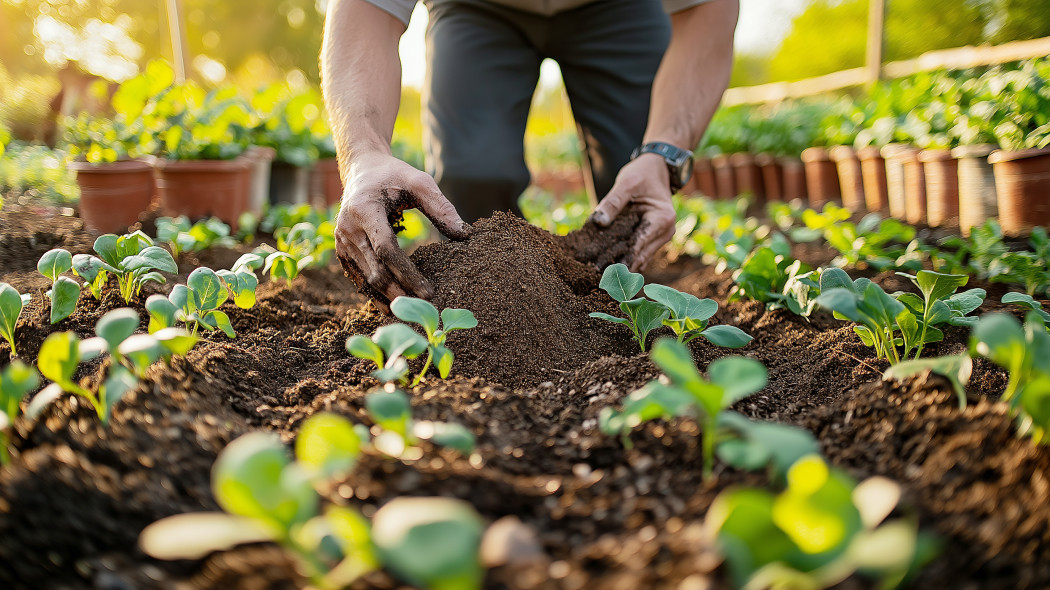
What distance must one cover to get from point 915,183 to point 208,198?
12.0 feet

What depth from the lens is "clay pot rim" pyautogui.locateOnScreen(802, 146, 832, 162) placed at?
4.93 m

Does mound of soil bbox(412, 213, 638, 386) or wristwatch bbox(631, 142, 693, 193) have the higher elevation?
wristwatch bbox(631, 142, 693, 193)

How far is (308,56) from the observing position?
2005cm

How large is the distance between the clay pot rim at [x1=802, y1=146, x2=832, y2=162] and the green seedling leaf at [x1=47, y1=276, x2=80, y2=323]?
4901 mm

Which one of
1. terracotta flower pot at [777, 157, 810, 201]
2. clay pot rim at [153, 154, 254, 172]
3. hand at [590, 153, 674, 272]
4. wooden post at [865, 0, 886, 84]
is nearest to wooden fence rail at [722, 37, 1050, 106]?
wooden post at [865, 0, 886, 84]

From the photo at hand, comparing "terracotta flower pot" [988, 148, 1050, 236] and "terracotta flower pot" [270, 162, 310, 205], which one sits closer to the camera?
"terracotta flower pot" [988, 148, 1050, 236]

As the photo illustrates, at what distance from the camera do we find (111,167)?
2.87 meters

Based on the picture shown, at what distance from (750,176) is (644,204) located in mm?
4402

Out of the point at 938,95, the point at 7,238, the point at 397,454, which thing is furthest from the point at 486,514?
the point at 938,95

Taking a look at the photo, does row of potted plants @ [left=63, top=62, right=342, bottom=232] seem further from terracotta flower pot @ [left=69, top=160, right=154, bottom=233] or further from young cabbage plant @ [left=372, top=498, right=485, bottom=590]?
young cabbage plant @ [left=372, top=498, right=485, bottom=590]

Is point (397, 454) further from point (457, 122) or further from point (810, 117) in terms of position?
point (810, 117)

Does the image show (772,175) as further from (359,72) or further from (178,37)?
(178,37)

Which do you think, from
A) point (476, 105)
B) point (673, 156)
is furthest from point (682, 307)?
point (476, 105)

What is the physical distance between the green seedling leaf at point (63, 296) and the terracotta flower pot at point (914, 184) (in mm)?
3633
